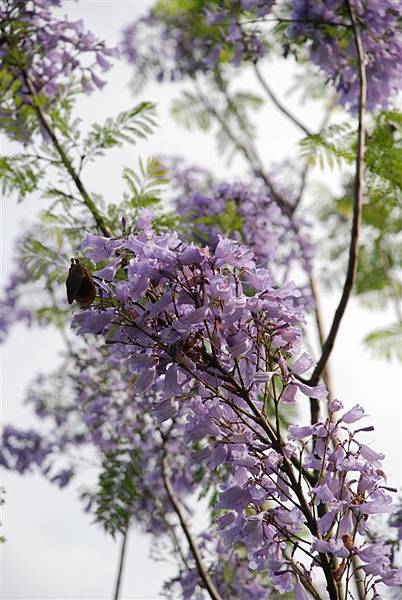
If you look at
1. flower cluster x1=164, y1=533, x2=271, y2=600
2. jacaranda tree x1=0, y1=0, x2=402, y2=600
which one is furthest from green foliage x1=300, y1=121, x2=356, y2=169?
flower cluster x1=164, y1=533, x2=271, y2=600

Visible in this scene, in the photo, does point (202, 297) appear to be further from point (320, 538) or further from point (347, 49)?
point (347, 49)

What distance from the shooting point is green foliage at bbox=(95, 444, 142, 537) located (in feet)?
10.6

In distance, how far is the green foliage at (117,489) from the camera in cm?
323

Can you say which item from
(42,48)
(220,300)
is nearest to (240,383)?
(220,300)

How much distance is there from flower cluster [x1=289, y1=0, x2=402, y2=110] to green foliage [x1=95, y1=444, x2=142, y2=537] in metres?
1.91

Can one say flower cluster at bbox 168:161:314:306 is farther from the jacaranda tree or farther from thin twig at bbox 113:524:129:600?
thin twig at bbox 113:524:129:600

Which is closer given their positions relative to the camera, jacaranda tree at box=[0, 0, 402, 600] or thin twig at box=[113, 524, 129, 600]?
jacaranda tree at box=[0, 0, 402, 600]

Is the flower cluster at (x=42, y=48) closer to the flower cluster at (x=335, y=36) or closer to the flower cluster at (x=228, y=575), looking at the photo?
the flower cluster at (x=335, y=36)

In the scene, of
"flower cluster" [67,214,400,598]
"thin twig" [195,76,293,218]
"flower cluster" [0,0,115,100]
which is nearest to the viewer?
"flower cluster" [67,214,400,598]

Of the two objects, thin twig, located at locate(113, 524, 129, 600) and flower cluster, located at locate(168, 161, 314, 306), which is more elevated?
flower cluster, located at locate(168, 161, 314, 306)

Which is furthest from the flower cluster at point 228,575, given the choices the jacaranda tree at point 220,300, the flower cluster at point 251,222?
the flower cluster at point 251,222

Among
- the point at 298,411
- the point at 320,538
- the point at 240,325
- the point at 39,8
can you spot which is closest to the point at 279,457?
the point at 320,538

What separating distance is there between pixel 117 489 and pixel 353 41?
216 cm

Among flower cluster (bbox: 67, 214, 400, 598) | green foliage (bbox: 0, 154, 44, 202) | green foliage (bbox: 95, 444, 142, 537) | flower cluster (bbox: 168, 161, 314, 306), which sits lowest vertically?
flower cluster (bbox: 67, 214, 400, 598)
